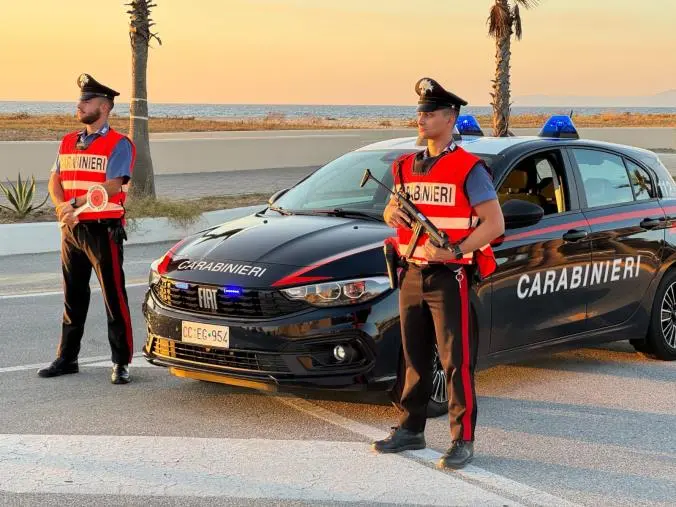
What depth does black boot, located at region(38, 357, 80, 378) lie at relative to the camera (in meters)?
7.04

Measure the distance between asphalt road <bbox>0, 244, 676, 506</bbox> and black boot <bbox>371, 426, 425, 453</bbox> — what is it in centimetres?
6

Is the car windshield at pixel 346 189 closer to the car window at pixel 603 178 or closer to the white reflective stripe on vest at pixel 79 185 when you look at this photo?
the car window at pixel 603 178

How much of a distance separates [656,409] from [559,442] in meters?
1.02

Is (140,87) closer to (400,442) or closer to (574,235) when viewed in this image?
(574,235)

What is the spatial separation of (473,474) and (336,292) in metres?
1.22

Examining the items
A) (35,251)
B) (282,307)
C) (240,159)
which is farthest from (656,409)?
(240,159)

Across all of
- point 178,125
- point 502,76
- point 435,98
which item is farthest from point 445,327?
point 178,125

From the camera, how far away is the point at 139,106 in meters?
16.9

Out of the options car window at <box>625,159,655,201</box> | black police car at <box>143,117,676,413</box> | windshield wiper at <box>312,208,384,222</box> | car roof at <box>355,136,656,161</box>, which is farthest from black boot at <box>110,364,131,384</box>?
car window at <box>625,159,655,201</box>

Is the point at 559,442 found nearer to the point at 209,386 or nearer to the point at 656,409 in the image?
the point at 656,409

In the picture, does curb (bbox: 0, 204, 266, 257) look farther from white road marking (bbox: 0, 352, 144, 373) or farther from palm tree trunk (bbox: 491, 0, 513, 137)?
palm tree trunk (bbox: 491, 0, 513, 137)

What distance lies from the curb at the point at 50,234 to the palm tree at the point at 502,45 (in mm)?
13707

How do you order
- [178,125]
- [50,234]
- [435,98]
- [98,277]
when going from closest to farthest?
[435,98], [98,277], [50,234], [178,125]

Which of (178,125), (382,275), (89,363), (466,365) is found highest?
(382,275)
